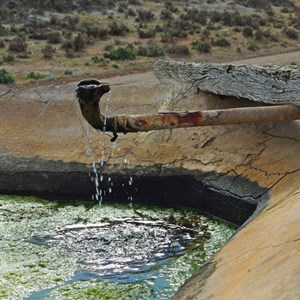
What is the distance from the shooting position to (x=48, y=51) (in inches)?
867

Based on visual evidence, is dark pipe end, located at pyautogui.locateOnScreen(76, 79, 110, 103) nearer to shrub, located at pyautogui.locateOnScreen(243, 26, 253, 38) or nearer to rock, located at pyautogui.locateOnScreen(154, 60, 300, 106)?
rock, located at pyautogui.locateOnScreen(154, 60, 300, 106)

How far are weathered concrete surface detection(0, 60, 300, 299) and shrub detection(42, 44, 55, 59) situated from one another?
8.09 meters

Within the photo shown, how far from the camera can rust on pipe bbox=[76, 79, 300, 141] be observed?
698 centimetres

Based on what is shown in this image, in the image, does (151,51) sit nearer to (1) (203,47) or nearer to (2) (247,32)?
(1) (203,47)

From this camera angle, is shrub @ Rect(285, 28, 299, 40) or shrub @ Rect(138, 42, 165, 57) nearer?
shrub @ Rect(138, 42, 165, 57)

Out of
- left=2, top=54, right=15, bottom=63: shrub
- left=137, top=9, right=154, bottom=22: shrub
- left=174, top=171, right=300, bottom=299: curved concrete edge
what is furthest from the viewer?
left=137, top=9, right=154, bottom=22: shrub

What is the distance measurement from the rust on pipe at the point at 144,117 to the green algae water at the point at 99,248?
1575 millimetres

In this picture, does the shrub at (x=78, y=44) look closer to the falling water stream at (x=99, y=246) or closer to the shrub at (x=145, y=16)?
the shrub at (x=145, y=16)

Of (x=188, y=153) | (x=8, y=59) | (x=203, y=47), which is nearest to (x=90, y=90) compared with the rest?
(x=188, y=153)

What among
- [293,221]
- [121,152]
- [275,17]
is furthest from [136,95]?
[275,17]

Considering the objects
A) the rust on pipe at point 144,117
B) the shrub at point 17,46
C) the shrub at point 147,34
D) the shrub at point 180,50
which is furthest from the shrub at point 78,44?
the rust on pipe at point 144,117

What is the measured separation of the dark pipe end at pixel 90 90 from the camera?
691 centimetres

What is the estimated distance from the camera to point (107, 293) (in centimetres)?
712

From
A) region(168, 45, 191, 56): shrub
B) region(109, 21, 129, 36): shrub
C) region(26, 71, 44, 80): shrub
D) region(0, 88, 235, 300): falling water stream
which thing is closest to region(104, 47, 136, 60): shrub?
region(168, 45, 191, 56): shrub
